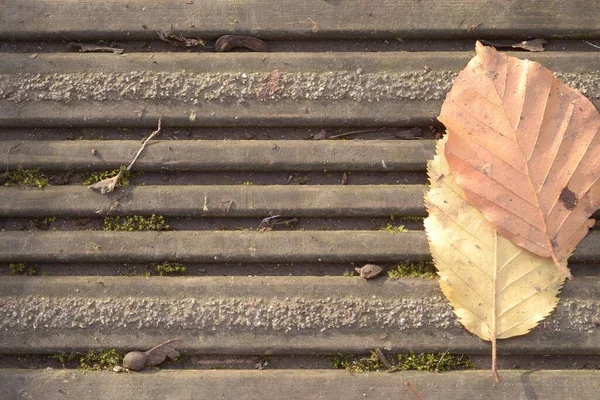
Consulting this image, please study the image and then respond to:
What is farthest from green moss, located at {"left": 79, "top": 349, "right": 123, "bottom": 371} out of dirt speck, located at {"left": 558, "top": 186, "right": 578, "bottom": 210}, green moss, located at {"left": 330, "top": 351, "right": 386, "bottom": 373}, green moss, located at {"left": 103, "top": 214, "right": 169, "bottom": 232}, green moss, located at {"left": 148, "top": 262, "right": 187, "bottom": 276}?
dirt speck, located at {"left": 558, "top": 186, "right": 578, "bottom": 210}

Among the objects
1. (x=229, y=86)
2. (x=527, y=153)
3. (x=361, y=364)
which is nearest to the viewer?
(x=527, y=153)

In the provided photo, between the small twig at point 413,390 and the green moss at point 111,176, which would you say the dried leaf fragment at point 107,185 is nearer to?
the green moss at point 111,176

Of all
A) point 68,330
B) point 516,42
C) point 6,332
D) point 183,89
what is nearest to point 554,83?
point 516,42

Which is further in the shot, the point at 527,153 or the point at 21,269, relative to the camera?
the point at 21,269

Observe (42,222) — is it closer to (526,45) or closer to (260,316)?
(260,316)

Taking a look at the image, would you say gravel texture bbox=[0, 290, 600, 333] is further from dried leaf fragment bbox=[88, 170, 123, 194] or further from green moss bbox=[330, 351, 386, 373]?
dried leaf fragment bbox=[88, 170, 123, 194]

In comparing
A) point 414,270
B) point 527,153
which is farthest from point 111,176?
point 527,153
